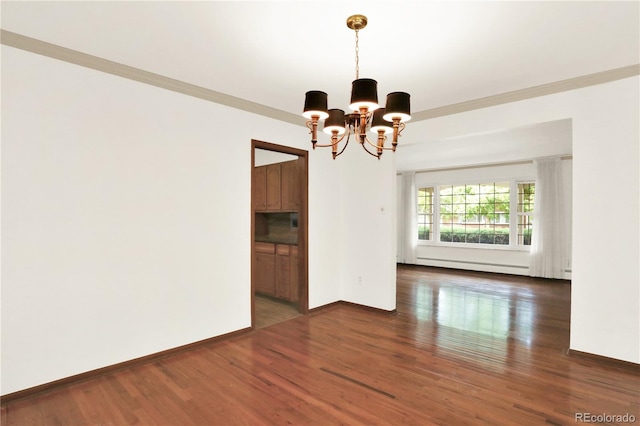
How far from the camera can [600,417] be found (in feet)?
7.21

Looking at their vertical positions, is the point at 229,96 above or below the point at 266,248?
above

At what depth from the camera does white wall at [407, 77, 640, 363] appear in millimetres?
2879

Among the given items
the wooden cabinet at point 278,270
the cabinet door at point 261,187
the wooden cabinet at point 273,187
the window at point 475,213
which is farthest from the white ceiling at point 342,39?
the window at point 475,213

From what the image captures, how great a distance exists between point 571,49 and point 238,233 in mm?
3422

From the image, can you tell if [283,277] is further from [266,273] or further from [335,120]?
[335,120]

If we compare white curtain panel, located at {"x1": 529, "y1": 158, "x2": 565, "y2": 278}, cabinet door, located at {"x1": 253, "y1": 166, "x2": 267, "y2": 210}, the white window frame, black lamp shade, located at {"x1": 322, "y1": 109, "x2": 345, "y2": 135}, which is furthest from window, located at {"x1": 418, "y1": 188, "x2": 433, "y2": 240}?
black lamp shade, located at {"x1": 322, "y1": 109, "x2": 345, "y2": 135}

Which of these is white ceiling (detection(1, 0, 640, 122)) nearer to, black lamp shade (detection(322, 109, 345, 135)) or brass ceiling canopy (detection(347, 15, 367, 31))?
brass ceiling canopy (detection(347, 15, 367, 31))

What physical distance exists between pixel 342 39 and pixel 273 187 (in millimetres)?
3168

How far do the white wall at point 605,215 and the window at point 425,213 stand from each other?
5.55 metres

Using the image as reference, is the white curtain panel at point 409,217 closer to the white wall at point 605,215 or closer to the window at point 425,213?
the window at point 425,213

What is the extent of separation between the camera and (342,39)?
2443 mm

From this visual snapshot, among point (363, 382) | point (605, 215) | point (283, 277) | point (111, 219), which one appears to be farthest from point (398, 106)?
point (283, 277)

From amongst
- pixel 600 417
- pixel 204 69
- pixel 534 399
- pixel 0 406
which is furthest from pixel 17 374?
pixel 600 417

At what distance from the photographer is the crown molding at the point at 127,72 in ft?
7.95
